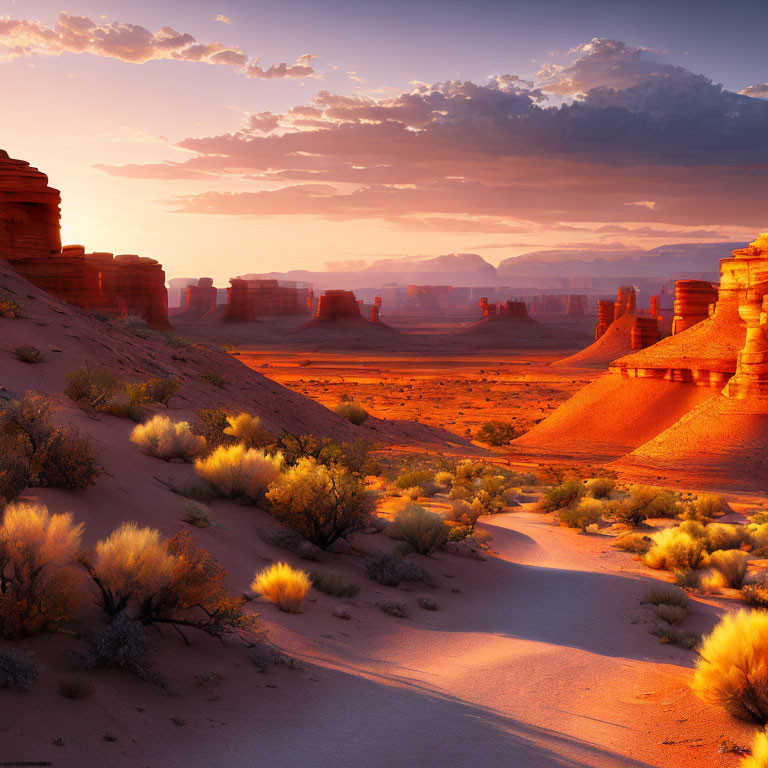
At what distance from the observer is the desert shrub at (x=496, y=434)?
26.6 meters

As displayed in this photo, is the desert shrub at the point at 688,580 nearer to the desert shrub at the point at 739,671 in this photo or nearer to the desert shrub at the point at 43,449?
the desert shrub at the point at 739,671

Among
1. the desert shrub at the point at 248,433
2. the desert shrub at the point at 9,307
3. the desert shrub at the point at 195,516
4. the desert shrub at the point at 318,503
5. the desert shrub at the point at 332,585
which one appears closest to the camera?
the desert shrub at the point at 332,585

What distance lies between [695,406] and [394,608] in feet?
59.7

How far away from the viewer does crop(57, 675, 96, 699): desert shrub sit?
4.35 m

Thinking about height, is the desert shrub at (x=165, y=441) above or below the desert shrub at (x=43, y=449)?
below

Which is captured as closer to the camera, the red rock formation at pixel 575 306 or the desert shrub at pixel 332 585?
the desert shrub at pixel 332 585

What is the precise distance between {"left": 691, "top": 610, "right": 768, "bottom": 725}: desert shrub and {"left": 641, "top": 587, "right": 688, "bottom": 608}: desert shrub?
2740 millimetres

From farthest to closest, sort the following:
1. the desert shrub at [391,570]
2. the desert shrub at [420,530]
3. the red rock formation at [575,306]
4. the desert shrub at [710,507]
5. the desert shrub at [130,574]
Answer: the red rock formation at [575,306] < the desert shrub at [710,507] < the desert shrub at [420,530] < the desert shrub at [391,570] < the desert shrub at [130,574]

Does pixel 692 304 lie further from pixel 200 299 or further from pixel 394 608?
pixel 200 299

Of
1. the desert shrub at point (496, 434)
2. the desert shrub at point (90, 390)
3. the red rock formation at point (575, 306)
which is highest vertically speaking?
the red rock formation at point (575, 306)

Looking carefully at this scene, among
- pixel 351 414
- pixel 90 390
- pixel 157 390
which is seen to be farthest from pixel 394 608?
pixel 351 414

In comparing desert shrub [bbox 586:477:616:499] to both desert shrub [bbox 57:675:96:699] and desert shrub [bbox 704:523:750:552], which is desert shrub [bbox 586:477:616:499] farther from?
desert shrub [bbox 57:675:96:699]

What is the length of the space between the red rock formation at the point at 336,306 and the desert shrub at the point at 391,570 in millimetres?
109228

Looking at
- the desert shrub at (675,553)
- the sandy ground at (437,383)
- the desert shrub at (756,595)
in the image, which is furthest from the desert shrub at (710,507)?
Answer: the sandy ground at (437,383)
